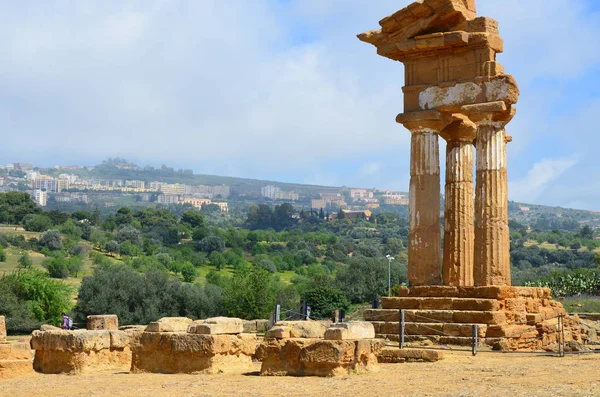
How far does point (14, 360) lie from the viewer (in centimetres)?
1678

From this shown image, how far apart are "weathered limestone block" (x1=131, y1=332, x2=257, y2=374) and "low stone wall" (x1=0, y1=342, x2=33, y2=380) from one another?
2001mm

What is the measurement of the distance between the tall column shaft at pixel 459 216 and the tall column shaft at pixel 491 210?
741 millimetres

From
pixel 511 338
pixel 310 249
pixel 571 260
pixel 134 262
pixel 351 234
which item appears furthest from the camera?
pixel 351 234

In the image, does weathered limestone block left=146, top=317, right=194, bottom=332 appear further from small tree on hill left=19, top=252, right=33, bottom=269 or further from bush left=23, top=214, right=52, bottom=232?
bush left=23, top=214, right=52, bottom=232

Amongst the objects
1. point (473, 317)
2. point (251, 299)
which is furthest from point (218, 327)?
point (251, 299)

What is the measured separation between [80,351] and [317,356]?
467cm

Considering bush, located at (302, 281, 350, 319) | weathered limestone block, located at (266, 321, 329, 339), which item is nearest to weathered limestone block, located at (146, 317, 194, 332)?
weathered limestone block, located at (266, 321, 329, 339)

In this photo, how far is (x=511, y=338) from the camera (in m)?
20.7

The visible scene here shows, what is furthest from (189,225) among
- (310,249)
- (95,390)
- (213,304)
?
(95,390)

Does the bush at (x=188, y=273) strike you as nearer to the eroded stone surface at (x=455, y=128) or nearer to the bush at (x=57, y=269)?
the bush at (x=57, y=269)

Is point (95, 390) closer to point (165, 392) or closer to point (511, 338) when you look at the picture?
point (165, 392)

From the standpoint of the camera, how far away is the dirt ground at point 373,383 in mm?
13117

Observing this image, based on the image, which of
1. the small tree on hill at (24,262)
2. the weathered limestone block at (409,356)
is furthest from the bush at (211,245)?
the weathered limestone block at (409,356)

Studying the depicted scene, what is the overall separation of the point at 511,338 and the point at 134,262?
62186mm
